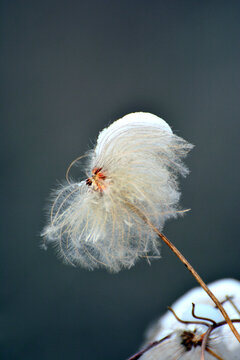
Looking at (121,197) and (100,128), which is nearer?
(121,197)

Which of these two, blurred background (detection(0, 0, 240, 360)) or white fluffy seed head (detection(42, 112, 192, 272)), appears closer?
white fluffy seed head (detection(42, 112, 192, 272))

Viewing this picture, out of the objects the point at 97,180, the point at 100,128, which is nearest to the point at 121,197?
the point at 97,180

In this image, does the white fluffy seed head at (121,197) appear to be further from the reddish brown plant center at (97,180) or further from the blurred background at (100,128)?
the blurred background at (100,128)

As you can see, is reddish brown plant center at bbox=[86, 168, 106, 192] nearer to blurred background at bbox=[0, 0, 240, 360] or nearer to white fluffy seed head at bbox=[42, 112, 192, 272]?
white fluffy seed head at bbox=[42, 112, 192, 272]

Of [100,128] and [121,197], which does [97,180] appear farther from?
[100,128]

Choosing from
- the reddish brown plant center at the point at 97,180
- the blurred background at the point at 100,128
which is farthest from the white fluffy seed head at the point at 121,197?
the blurred background at the point at 100,128

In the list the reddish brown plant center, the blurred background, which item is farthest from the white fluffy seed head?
the blurred background
